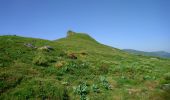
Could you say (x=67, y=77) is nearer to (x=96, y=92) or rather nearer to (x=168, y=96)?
(x=96, y=92)

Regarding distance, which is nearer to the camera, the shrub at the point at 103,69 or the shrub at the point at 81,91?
the shrub at the point at 81,91

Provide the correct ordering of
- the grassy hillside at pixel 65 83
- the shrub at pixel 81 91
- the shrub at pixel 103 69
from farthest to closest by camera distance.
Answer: the shrub at pixel 103 69, the shrub at pixel 81 91, the grassy hillside at pixel 65 83

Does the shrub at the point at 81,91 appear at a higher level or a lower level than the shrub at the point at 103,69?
lower

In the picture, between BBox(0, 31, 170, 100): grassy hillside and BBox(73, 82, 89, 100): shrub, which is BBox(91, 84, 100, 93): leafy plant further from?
BBox(73, 82, 89, 100): shrub

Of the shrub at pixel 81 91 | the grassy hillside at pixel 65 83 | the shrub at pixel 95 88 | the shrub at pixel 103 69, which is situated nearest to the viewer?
the grassy hillside at pixel 65 83

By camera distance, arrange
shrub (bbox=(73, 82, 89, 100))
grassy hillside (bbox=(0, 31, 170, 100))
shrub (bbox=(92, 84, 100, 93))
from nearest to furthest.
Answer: grassy hillside (bbox=(0, 31, 170, 100)) → shrub (bbox=(73, 82, 89, 100)) → shrub (bbox=(92, 84, 100, 93))

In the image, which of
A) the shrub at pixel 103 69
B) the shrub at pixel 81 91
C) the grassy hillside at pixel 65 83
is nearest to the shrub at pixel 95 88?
the grassy hillside at pixel 65 83

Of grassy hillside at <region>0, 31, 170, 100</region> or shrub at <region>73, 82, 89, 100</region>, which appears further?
shrub at <region>73, 82, 89, 100</region>

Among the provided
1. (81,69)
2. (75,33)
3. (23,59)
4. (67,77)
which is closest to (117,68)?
(81,69)

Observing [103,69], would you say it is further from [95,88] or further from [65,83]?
[65,83]

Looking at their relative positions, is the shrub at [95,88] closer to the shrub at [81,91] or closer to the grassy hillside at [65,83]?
the grassy hillside at [65,83]

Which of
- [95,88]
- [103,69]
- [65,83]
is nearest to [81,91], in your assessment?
[95,88]

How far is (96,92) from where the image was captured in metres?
18.0

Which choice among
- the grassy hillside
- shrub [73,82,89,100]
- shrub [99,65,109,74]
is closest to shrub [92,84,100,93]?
the grassy hillside
